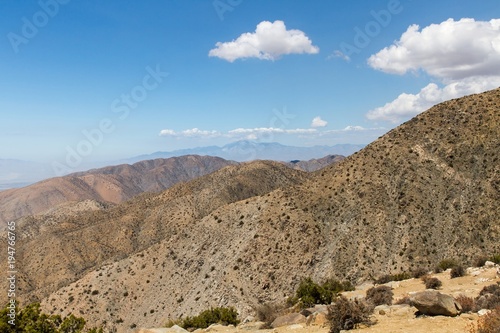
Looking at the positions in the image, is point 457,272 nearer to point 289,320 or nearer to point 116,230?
point 289,320

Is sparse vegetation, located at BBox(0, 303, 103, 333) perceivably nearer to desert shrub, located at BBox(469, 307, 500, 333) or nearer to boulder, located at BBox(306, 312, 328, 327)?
boulder, located at BBox(306, 312, 328, 327)

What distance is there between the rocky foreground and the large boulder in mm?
199

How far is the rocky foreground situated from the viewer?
13.3 metres

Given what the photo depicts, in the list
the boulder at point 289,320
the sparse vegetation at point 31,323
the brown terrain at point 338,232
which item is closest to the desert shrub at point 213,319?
the boulder at point 289,320

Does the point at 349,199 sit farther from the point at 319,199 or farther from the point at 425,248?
the point at 425,248

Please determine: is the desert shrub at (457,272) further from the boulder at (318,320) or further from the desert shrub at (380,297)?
the boulder at (318,320)

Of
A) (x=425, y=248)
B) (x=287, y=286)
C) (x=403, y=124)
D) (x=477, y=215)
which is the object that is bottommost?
(x=287, y=286)

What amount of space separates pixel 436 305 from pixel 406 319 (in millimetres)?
1416

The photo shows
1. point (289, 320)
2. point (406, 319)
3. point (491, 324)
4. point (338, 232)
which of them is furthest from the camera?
point (338, 232)

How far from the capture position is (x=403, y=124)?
200 ft

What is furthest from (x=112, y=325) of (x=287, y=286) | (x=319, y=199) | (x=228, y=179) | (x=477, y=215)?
(x=228, y=179)

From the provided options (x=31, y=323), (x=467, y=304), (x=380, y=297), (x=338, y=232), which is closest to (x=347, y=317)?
(x=467, y=304)

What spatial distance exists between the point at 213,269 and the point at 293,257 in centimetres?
1161

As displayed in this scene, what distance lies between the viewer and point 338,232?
4841cm
